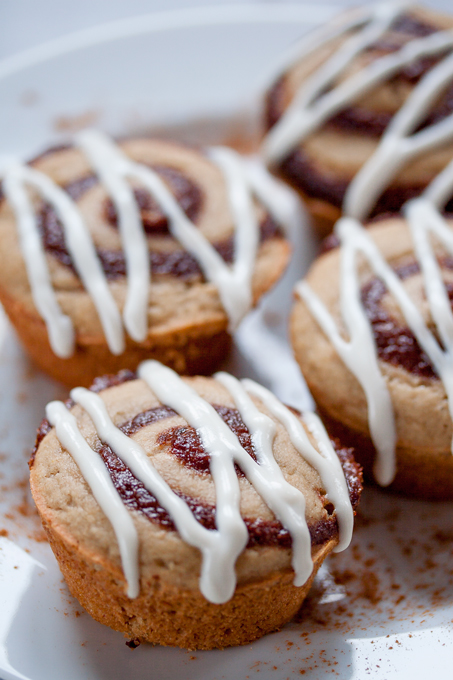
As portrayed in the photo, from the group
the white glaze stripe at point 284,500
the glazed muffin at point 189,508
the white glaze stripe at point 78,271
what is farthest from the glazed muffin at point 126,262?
the white glaze stripe at point 284,500

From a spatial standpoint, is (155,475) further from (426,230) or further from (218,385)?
(426,230)

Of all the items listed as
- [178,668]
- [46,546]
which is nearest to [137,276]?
[46,546]

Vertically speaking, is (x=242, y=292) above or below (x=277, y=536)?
above

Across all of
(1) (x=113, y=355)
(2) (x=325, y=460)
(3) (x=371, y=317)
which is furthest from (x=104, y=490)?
(3) (x=371, y=317)

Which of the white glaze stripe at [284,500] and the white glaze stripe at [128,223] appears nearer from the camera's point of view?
the white glaze stripe at [284,500]

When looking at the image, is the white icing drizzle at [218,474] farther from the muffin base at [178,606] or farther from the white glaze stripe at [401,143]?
the white glaze stripe at [401,143]

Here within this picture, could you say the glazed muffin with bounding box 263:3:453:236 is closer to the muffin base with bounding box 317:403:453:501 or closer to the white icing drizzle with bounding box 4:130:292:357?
the white icing drizzle with bounding box 4:130:292:357

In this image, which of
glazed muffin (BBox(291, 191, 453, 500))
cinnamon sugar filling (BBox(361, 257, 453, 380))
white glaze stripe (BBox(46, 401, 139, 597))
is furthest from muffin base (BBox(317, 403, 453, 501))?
white glaze stripe (BBox(46, 401, 139, 597))
